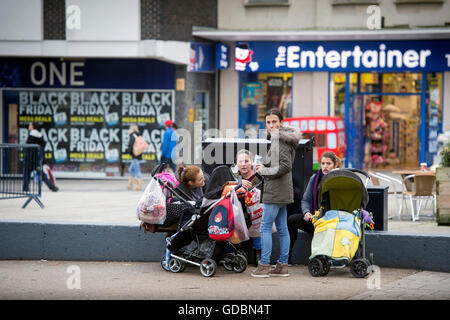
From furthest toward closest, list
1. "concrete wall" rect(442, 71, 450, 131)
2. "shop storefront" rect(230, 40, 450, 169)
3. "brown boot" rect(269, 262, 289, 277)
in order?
"shop storefront" rect(230, 40, 450, 169) → "concrete wall" rect(442, 71, 450, 131) → "brown boot" rect(269, 262, 289, 277)

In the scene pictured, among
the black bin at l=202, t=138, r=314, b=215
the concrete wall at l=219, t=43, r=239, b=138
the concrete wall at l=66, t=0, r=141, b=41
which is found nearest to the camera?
the black bin at l=202, t=138, r=314, b=215

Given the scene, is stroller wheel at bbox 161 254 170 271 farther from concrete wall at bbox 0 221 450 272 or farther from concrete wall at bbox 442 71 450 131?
concrete wall at bbox 442 71 450 131

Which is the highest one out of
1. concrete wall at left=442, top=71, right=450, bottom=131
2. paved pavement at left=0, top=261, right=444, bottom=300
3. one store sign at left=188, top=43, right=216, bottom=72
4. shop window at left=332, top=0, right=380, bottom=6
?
shop window at left=332, top=0, right=380, bottom=6

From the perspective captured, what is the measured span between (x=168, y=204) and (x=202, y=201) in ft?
1.56

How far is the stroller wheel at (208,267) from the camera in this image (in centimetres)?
935

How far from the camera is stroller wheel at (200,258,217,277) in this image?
9.35m

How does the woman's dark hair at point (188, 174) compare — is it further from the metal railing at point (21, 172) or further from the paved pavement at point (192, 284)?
the metal railing at point (21, 172)

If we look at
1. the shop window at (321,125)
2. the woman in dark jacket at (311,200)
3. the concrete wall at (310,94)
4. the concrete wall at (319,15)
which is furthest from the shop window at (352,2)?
the woman in dark jacket at (311,200)

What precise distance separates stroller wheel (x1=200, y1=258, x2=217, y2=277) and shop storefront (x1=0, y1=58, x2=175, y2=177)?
1315 centimetres

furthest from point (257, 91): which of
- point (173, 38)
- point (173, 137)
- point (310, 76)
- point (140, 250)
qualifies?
point (140, 250)

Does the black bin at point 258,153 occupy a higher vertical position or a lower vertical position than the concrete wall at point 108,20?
lower

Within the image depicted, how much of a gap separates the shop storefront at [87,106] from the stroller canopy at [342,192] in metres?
13.2

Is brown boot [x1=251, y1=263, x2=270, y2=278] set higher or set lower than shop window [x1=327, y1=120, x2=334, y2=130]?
lower

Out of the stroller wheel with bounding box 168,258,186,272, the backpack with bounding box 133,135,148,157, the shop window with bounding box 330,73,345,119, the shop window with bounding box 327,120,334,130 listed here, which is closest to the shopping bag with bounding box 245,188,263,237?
the stroller wheel with bounding box 168,258,186,272
